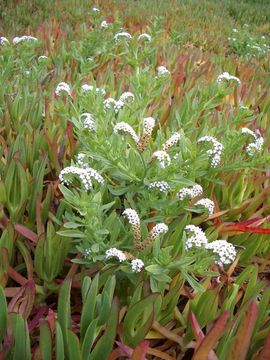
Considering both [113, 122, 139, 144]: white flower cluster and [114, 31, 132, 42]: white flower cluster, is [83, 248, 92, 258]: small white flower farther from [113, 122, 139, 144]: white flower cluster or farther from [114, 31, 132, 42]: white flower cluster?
[114, 31, 132, 42]: white flower cluster

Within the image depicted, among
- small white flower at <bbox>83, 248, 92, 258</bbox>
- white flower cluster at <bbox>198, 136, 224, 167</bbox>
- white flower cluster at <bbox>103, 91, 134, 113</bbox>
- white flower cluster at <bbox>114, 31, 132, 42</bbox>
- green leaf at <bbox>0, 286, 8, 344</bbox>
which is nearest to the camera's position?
green leaf at <bbox>0, 286, 8, 344</bbox>

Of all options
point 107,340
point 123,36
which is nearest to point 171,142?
point 107,340

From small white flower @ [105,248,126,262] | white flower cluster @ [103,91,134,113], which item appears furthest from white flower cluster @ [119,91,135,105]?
small white flower @ [105,248,126,262]

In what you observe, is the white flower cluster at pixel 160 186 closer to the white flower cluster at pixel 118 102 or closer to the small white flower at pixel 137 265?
the small white flower at pixel 137 265

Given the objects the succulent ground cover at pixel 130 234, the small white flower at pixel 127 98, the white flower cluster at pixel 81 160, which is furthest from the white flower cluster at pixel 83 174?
the small white flower at pixel 127 98

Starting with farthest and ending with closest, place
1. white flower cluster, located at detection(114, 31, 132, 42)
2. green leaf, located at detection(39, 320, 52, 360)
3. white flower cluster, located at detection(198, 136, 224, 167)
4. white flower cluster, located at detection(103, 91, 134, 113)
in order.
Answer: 1. white flower cluster, located at detection(114, 31, 132, 42)
2. white flower cluster, located at detection(103, 91, 134, 113)
3. white flower cluster, located at detection(198, 136, 224, 167)
4. green leaf, located at detection(39, 320, 52, 360)
